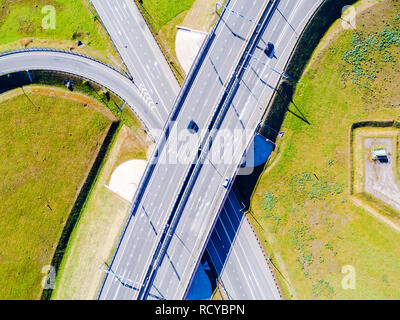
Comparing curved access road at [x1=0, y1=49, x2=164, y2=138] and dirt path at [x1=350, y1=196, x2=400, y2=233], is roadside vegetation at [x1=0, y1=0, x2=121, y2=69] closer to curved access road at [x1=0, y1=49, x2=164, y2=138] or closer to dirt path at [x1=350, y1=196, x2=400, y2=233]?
curved access road at [x1=0, y1=49, x2=164, y2=138]

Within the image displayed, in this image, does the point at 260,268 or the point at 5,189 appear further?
the point at 5,189

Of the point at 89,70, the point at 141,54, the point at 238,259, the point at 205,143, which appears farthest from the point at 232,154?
the point at 89,70

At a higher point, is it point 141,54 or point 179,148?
point 141,54

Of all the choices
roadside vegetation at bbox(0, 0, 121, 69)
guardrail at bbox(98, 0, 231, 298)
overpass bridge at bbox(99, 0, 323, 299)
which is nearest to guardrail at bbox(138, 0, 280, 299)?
overpass bridge at bbox(99, 0, 323, 299)

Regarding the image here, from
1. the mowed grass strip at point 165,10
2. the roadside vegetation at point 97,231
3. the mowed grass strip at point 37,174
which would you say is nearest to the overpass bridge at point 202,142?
the roadside vegetation at point 97,231

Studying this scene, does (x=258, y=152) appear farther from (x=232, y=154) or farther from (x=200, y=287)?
(x=200, y=287)

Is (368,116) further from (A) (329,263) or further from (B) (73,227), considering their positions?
(B) (73,227)

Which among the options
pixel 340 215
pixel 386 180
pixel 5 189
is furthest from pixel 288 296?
pixel 5 189
